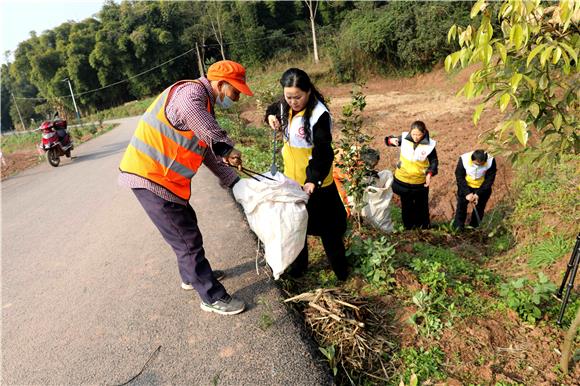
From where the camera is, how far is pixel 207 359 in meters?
2.31

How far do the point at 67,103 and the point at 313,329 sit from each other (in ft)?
142

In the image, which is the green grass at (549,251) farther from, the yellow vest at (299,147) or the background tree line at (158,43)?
the background tree line at (158,43)

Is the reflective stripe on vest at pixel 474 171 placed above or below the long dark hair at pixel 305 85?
below

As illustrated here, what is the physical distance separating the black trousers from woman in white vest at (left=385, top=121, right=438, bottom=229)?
2.12 metres

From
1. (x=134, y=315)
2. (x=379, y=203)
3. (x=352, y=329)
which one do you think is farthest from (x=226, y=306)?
(x=379, y=203)

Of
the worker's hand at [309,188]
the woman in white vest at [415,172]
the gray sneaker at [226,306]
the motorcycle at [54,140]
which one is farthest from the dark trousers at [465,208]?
the motorcycle at [54,140]

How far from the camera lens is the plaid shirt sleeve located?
223cm

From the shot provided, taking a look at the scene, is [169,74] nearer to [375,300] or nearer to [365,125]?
[365,125]

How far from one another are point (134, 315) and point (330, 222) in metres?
1.70

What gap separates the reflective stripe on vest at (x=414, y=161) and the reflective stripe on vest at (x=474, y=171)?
2.03ft

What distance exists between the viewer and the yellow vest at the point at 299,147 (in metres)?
2.62

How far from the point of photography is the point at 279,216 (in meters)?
2.46

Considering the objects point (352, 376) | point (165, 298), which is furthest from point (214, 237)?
point (352, 376)

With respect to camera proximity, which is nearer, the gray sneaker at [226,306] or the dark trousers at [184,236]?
the dark trousers at [184,236]
